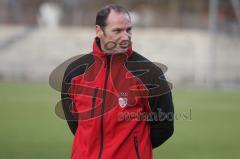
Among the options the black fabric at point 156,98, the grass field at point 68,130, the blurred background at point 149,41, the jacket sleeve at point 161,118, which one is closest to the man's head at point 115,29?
the black fabric at point 156,98

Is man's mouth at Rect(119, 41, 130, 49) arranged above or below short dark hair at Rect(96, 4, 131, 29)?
below

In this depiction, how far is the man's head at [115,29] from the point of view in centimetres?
480

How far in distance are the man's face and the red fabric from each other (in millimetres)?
52

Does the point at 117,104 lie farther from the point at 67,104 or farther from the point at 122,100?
the point at 67,104

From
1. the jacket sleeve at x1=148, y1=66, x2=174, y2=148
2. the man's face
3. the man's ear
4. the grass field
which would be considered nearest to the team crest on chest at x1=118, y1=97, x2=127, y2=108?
the jacket sleeve at x1=148, y1=66, x2=174, y2=148

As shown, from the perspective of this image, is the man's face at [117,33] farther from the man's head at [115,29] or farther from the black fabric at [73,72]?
the black fabric at [73,72]

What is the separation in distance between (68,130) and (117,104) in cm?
1096

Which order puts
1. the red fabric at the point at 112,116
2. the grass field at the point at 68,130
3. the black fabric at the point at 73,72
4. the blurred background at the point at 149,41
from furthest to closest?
the blurred background at the point at 149,41 < the grass field at the point at 68,130 < the black fabric at the point at 73,72 < the red fabric at the point at 112,116

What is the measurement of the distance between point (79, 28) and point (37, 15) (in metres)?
3.74

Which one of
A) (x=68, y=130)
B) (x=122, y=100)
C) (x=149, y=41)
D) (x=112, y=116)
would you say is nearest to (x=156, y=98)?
(x=122, y=100)

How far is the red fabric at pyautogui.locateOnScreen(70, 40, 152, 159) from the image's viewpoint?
189 inches

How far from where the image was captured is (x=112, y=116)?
4773 millimetres

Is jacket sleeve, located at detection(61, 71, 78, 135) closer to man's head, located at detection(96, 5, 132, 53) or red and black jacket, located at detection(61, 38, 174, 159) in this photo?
red and black jacket, located at detection(61, 38, 174, 159)

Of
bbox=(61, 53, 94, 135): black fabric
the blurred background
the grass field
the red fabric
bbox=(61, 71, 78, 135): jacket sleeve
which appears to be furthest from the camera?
the blurred background
